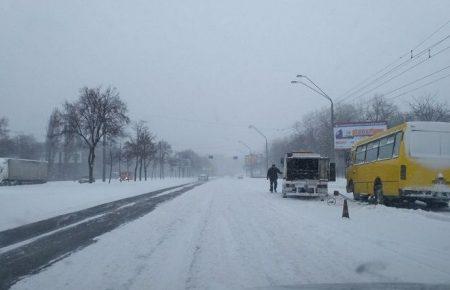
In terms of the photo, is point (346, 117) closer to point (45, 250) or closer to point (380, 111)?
point (380, 111)

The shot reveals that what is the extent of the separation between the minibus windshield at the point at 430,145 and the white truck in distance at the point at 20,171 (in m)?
51.1

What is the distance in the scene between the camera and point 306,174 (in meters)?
27.9

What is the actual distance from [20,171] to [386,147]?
51.0 m

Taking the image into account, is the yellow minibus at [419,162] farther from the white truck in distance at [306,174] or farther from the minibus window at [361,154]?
the white truck in distance at [306,174]

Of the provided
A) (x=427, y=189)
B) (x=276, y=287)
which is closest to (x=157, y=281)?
(x=276, y=287)

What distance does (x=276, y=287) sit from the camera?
20.9 ft

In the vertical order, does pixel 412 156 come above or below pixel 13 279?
above

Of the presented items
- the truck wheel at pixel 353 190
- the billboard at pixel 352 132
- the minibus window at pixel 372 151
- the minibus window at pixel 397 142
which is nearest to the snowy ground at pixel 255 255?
the minibus window at pixel 397 142

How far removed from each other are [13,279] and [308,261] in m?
4.58

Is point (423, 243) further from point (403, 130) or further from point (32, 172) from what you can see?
point (32, 172)

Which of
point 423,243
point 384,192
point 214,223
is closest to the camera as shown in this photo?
point 423,243

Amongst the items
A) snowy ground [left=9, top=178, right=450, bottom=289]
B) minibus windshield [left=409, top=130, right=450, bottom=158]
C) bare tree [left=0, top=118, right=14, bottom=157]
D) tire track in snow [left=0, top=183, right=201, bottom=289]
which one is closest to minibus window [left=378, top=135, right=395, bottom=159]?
minibus windshield [left=409, top=130, right=450, bottom=158]

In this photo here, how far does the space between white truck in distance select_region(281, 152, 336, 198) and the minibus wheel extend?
219 inches

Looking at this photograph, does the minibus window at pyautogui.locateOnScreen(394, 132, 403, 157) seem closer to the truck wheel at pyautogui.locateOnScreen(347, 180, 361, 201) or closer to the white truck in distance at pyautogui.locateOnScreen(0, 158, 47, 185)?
the truck wheel at pyautogui.locateOnScreen(347, 180, 361, 201)
